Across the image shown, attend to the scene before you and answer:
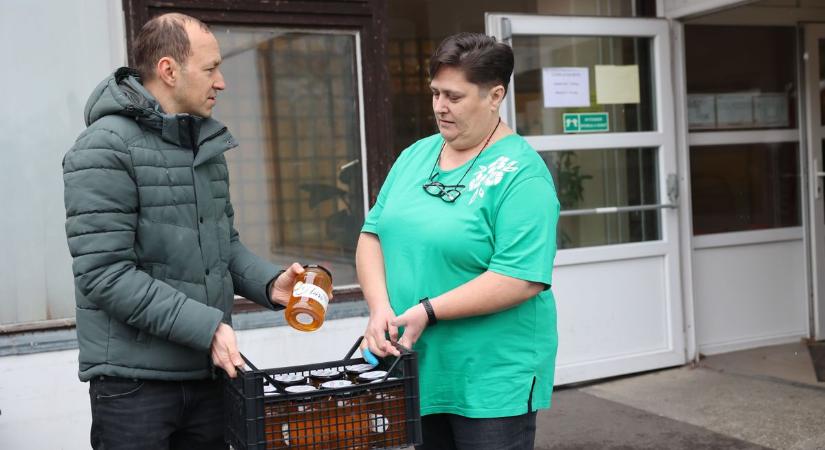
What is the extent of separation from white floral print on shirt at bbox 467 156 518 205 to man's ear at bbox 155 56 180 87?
83cm

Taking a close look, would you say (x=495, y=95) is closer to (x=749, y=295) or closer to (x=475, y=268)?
(x=475, y=268)

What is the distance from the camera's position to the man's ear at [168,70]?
92.0 inches

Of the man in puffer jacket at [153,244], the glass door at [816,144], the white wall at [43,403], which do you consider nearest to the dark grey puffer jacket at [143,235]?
the man in puffer jacket at [153,244]

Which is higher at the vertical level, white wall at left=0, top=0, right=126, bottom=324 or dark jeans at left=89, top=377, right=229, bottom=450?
white wall at left=0, top=0, right=126, bottom=324

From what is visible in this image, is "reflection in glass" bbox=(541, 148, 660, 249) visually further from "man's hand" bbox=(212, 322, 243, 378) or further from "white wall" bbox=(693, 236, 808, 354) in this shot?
"man's hand" bbox=(212, 322, 243, 378)

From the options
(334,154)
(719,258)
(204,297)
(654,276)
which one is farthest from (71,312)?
(719,258)

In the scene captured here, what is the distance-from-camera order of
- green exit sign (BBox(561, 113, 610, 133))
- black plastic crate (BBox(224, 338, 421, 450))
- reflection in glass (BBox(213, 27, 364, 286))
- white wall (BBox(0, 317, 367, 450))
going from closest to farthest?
black plastic crate (BBox(224, 338, 421, 450))
white wall (BBox(0, 317, 367, 450))
reflection in glass (BBox(213, 27, 364, 286))
green exit sign (BBox(561, 113, 610, 133))

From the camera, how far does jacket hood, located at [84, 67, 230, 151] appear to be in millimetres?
2301

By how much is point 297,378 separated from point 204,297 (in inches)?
13.6

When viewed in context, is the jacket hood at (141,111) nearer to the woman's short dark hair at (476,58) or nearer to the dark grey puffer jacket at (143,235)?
the dark grey puffer jacket at (143,235)

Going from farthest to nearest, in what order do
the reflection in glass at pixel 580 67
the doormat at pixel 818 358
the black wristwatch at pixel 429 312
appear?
A: 1. the doormat at pixel 818 358
2. the reflection in glass at pixel 580 67
3. the black wristwatch at pixel 429 312

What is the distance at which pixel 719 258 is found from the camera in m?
6.23

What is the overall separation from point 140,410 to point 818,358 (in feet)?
15.9

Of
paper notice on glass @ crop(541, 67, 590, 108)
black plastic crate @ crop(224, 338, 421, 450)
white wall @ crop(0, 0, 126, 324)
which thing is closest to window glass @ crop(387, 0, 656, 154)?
paper notice on glass @ crop(541, 67, 590, 108)
